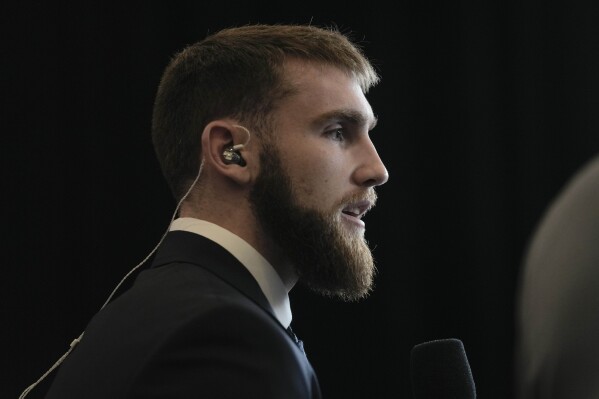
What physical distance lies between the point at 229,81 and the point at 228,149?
0.14 meters

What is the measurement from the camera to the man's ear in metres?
1.44

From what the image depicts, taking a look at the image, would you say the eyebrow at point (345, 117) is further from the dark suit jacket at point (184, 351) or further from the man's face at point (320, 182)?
the dark suit jacket at point (184, 351)

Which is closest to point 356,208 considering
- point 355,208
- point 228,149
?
point 355,208

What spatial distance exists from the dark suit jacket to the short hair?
352 millimetres

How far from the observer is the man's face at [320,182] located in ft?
4.69

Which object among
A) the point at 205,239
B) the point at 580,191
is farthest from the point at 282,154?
the point at 580,191

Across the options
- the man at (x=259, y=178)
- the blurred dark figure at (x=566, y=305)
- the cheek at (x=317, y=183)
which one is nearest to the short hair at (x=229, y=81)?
the man at (x=259, y=178)

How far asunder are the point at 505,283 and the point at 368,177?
5.63ft

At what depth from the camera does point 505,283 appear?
3049 millimetres

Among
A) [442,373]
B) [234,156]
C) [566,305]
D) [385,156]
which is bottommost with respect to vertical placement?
[385,156]

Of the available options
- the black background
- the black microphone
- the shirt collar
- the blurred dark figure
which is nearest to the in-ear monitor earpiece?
the shirt collar

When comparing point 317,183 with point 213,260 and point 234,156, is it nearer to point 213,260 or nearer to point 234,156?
point 234,156

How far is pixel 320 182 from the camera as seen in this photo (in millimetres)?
1449

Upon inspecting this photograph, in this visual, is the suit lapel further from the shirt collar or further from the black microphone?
the black microphone
